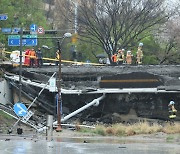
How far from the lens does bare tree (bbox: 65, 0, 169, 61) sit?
2037 inches

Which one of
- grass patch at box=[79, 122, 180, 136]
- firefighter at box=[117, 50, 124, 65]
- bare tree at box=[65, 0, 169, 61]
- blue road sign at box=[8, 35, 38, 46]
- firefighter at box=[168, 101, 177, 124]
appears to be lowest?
grass patch at box=[79, 122, 180, 136]

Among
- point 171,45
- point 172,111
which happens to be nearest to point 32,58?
point 172,111

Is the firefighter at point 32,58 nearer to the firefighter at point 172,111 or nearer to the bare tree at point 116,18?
the bare tree at point 116,18

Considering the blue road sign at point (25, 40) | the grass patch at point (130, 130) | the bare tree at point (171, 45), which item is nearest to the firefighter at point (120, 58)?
the blue road sign at point (25, 40)

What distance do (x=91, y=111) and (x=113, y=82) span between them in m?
2.76

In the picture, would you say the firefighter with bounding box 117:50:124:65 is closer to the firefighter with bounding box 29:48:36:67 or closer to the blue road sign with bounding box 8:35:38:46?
the firefighter with bounding box 29:48:36:67

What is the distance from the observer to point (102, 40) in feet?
178

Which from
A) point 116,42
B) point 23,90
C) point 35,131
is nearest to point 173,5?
point 116,42

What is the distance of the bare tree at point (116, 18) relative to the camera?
5175cm

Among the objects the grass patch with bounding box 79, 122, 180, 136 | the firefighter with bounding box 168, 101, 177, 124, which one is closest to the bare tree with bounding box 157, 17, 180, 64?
the firefighter with bounding box 168, 101, 177, 124

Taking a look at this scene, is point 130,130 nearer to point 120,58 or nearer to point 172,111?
point 172,111

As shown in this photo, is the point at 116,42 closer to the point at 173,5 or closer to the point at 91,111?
the point at 173,5

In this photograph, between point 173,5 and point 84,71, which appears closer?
point 84,71

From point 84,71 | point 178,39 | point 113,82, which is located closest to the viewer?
point 113,82
